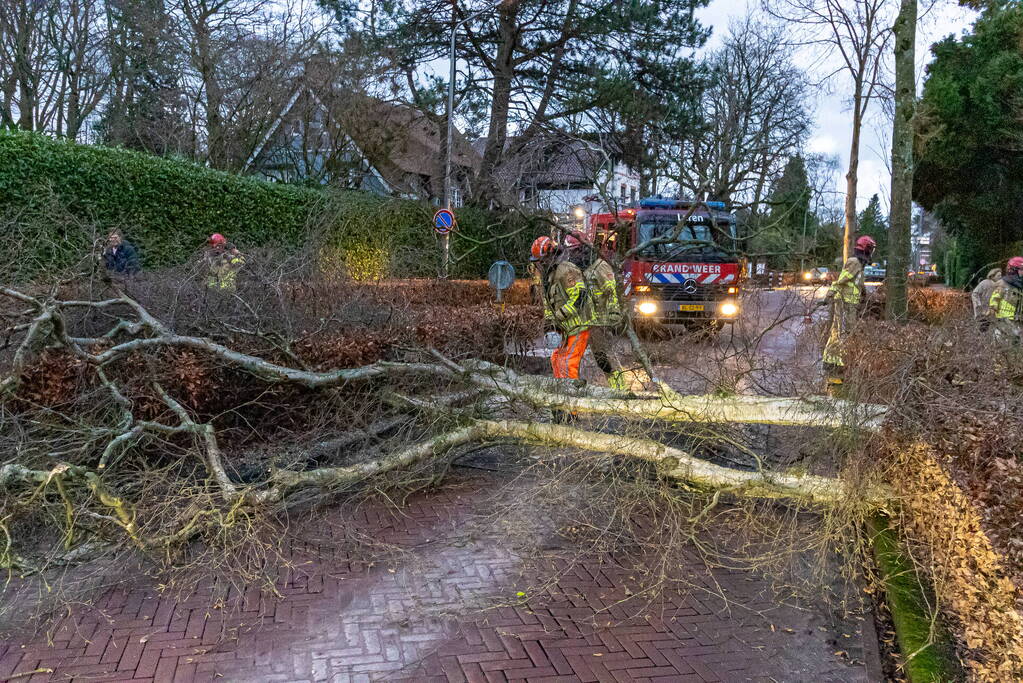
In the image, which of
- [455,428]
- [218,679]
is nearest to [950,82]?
[455,428]

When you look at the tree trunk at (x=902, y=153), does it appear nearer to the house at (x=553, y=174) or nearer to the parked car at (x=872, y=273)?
the parked car at (x=872, y=273)

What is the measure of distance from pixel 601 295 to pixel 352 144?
17.5 metres

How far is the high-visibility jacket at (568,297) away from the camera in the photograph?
22.6 feet

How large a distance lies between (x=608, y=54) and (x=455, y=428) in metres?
17.5

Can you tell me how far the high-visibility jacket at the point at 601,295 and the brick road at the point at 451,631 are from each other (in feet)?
8.90

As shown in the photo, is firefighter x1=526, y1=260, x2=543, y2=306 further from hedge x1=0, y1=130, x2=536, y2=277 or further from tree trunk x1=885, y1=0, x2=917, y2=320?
tree trunk x1=885, y1=0, x2=917, y2=320

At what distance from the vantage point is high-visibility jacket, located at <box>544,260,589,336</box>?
6.89 meters

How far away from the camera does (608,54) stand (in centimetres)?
2069

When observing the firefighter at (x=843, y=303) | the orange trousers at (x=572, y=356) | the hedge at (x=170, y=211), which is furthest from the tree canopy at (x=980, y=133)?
the orange trousers at (x=572, y=356)

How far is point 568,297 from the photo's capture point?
7.01 m

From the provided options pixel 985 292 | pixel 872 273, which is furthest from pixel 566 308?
pixel 872 273

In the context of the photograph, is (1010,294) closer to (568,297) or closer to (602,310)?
(602,310)

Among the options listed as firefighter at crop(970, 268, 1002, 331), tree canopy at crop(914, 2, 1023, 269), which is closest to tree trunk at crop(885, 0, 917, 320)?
firefighter at crop(970, 268, 1002, 331)

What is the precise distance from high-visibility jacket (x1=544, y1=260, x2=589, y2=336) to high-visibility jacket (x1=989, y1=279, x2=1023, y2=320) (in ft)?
14.5
